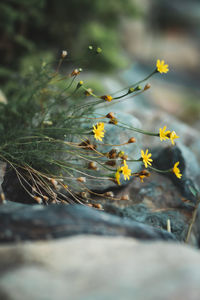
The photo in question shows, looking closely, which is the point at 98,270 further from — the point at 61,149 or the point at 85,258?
the point at 61,149

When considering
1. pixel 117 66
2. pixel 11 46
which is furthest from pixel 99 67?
pixel 11 46

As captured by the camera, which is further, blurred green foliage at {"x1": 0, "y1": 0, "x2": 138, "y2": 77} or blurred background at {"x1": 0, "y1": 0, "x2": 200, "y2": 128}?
blurred green foliage at {"x1": 0, "y1": 0, "x2": 138, "y2": 77}

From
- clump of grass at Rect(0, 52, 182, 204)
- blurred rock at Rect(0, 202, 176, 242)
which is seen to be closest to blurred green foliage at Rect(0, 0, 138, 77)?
clump of grass at Rect(0, 52, 182, 204)

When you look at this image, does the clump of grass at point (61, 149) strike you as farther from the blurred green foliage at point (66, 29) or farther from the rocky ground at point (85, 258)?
the blurred green foliage at point (66, 29)

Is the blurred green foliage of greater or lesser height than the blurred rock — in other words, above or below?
above

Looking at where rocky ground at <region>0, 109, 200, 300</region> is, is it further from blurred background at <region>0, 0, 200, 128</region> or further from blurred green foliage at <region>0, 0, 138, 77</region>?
blurred green foliage at <region>0, 0, 138, 77</region>

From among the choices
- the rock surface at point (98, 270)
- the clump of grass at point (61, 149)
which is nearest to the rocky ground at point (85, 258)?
the rock surface at point (98, 270)
